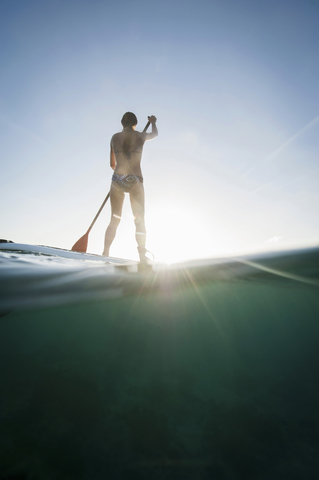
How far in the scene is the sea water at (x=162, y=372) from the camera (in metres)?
0.39

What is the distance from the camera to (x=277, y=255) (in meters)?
1.01

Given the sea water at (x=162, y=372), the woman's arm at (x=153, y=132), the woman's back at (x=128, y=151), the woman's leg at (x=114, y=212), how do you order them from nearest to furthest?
the sea water at (x=162, y=372) → the woman's leg at (x=114, y=212) → the woman's back at (x=128, y=151) → the woman's arm at (x=153, y=132)

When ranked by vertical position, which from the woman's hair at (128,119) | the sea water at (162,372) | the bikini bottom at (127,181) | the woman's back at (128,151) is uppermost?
the woman's hair at (128,119)

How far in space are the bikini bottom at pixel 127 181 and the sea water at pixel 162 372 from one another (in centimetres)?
228

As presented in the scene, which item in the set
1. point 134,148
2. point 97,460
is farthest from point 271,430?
point 134,148

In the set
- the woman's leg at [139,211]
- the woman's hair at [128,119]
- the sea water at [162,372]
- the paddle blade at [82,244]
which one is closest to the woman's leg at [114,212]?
the woman's leg at [139,211]

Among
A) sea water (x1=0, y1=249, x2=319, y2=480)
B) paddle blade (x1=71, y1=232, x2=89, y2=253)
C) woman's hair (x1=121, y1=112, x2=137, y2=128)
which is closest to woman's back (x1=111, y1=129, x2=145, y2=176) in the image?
woman's hair (x1=121, y1=112, x2=137, y2=128)

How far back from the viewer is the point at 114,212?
3.26 meters

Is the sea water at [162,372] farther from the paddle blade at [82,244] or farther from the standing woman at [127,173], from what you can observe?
the paddle blade at [82,244]

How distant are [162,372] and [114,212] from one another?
2.84m

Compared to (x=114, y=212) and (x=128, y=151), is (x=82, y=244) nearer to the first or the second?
(x=114, y=212)

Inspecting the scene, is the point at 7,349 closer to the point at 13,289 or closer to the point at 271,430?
the point at 13,289

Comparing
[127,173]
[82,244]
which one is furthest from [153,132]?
[82,244]

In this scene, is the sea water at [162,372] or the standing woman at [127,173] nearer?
the sea water at [162,372]
